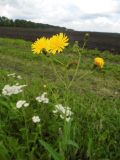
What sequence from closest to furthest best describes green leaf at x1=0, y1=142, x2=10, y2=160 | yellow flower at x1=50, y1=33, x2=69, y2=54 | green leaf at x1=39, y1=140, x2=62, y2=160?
1. green leaf at x1=39, y1=140, x2=62, y2=160
2. yellow flower at x1=50, y1=33, x2=69, y2=54
3. green leaf at x1=0, y1=142, x2=10, y2=160

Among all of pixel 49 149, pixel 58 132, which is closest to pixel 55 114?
pixel 58 132

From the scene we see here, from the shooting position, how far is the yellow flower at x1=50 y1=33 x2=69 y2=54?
2876mm

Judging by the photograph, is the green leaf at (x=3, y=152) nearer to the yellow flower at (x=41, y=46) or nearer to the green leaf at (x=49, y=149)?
→ the green leaf at (x=49, y=149)

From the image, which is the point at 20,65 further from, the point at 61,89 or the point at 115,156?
the point at 115,156

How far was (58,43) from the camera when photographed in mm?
2898

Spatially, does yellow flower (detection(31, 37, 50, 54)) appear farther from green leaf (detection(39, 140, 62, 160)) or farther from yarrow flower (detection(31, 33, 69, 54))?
green leaf (detection(39, 140, 62, 160))

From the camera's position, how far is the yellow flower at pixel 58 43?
2.88m

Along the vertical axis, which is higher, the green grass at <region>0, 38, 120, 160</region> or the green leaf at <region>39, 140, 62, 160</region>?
the green leaf at <region>39, 140, 62, 160</region>

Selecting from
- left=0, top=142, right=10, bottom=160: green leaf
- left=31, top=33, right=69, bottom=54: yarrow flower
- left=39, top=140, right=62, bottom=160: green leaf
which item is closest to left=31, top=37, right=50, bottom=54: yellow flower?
left=31, top=33, right=69, bottom=54: yarrow flower

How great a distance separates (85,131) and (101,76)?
490cm

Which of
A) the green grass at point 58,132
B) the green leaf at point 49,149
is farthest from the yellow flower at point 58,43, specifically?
the green leaf at point 49,149

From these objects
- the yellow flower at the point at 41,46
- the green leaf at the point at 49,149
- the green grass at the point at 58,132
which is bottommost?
the green grass at the point at 58,132

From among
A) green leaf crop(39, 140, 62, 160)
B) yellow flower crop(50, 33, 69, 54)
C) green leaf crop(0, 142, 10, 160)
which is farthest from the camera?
green leaf crop(0, 142, 10, 160)

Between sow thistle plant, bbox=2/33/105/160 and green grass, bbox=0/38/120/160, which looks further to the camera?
→ green grass, bbox=0/38/120/160
